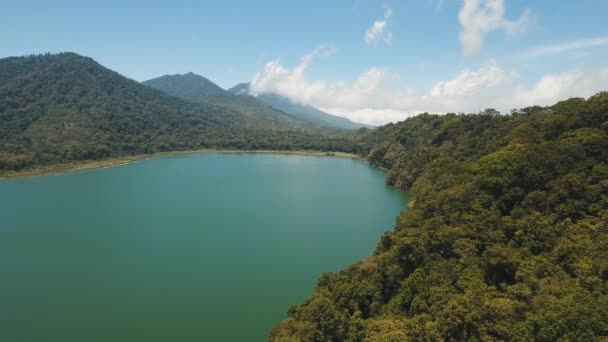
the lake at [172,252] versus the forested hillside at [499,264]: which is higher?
the forested hillside at [499,264]

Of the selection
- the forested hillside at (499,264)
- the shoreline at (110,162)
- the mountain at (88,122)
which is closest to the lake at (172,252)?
the forested hillside at (499,264)

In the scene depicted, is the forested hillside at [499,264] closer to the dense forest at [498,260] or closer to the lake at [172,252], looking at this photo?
the dense forest at [498,260]

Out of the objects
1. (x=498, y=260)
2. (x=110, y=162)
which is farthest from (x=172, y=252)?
(x=110, y=162)

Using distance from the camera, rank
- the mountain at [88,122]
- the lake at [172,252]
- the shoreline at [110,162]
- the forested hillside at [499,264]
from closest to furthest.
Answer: the forested hillside at [499,264] → the lake at [172,252] → the shoreline at [110,162] → the mountain at [88,122]

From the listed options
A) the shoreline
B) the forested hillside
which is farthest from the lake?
the shoreline

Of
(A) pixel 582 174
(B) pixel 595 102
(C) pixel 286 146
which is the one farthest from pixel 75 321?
(C) pixel 286 146

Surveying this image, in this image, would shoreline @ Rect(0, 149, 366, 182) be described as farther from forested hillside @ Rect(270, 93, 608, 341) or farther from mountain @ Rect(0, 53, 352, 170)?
forested hillside @ Rect(270, 93, 608, 341)
